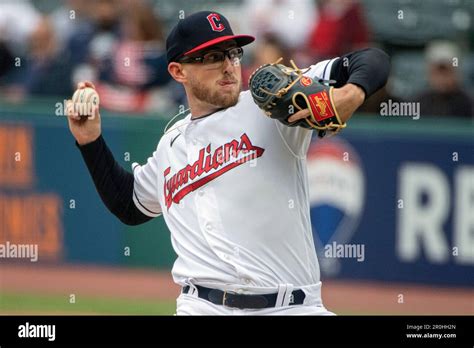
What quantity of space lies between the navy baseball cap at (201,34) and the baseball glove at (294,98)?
1.27 feet

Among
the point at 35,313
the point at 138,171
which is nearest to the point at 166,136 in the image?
the point at 138,171

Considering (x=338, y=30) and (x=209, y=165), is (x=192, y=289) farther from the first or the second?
(x=338, y=30)

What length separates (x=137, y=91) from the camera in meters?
9.97

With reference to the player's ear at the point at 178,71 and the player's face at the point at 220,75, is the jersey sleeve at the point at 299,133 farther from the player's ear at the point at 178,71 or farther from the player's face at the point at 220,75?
the player's ear at the point at 178,71

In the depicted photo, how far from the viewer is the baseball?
4863 mm

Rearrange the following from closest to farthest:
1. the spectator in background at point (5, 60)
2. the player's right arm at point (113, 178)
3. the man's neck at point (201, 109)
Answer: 1. the man's neck at point (201, 109)
2. the player's right arm at point (113, 178)
3. the spectator in background at point (5, 60)

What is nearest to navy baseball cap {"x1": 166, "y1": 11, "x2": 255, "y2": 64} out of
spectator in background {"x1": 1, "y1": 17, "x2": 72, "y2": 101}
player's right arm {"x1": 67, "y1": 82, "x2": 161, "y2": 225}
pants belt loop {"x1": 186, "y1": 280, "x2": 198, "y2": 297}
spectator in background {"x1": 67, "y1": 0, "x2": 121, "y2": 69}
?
player's right arm {"x1": 67, "y1": 82, "x2": 161, "y2": 225}

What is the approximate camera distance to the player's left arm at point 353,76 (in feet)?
13.8

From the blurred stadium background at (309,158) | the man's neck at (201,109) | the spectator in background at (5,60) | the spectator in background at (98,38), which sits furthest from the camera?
the spectator in background at (5,60)

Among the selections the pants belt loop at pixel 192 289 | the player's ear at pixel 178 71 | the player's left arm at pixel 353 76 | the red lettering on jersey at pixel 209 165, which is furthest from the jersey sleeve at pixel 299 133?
the pants belt loop at pixel 192 289

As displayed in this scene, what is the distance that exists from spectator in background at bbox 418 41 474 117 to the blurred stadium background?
0.01 metres

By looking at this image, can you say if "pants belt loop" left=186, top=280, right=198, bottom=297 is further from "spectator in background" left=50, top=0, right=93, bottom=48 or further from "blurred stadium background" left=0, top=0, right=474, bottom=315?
"spectator in background" left=50, top=0, right=93, bottom=48

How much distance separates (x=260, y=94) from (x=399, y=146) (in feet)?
17.2
